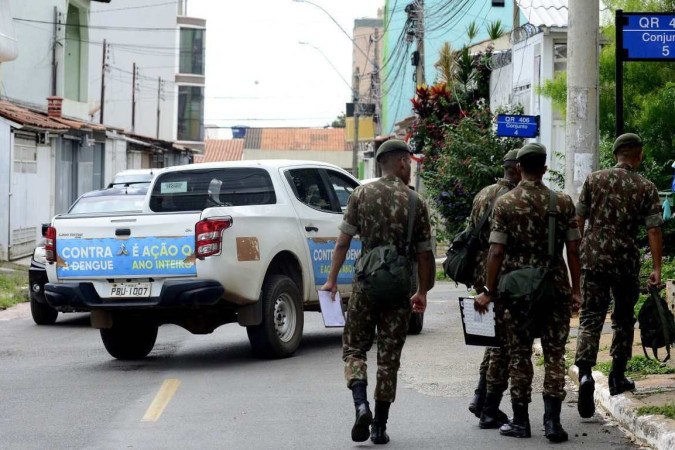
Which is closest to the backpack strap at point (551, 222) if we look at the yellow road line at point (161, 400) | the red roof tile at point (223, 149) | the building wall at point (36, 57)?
the yellow road line at point (161, 400)

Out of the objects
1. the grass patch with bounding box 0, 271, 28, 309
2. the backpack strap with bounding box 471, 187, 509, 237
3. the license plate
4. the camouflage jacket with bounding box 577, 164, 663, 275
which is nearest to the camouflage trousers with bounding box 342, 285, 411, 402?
the backpack strap with bounding box 471, 187, 509, 237

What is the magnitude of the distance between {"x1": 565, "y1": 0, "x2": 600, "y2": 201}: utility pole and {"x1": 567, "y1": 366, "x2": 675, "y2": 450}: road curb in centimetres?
453

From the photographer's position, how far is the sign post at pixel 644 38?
10.8 metres

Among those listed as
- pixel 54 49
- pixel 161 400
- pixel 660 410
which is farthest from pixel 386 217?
pixel 54 49

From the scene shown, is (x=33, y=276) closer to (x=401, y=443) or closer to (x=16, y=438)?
(x=16, y=438)

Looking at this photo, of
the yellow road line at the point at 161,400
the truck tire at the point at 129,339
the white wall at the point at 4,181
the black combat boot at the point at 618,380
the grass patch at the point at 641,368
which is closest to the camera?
the black combat boot at the point at 618,380

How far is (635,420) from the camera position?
26.1 feet

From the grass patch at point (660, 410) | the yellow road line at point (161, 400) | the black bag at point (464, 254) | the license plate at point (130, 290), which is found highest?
the black bag at point (464, 254)

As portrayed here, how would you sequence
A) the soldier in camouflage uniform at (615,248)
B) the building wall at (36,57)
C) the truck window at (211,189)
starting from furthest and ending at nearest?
the building wall at (36,57)
the truck window at (211,189)
the soldier in camouflage uniform at (615,248)

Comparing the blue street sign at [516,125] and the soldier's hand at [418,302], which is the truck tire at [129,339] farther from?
the blue street sign at [516,125]

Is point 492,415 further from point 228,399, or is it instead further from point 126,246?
point 126,246

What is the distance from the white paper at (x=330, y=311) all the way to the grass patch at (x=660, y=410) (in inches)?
82.1

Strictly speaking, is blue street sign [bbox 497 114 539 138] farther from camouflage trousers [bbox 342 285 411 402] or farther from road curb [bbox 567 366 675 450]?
camouflage trousers [bbox 342 285 411 402]

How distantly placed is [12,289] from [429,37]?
3161cm
